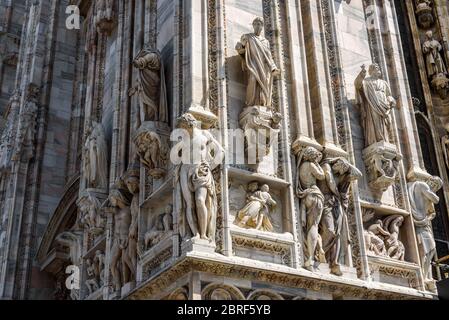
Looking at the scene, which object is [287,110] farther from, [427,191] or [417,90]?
[417,90]

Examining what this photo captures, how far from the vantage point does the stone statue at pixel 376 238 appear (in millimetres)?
15422

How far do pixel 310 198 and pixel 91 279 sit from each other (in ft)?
18.3

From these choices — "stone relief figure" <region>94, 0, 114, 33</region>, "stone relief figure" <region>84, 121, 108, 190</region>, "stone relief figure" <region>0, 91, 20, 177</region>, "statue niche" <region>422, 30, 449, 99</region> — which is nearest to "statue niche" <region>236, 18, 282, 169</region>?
"stone relief figure" <region>84, 121, 108, 190</region>

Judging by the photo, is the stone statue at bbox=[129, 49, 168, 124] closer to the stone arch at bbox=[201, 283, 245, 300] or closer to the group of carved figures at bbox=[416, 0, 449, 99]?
the stone arch at bbox=[201, 283, 245, 300]

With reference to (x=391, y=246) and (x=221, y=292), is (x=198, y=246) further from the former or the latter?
(x=391, y=246)

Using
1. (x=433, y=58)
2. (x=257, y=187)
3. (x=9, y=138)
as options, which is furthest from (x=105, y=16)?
(x=433, y=58)

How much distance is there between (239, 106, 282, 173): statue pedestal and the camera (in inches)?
565

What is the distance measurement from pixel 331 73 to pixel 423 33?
7.14 m

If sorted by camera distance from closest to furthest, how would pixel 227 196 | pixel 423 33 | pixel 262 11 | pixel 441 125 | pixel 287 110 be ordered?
pixel 227 196
pixel 287 110
pixel 262 11
pixel 441 125
pixel 423 33

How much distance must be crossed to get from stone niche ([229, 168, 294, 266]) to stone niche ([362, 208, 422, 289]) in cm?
216

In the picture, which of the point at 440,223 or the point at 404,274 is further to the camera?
the point at 440,223

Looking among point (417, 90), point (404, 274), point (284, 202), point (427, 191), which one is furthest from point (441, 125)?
point (284, 202)

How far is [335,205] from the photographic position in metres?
14.9

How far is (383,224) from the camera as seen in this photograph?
1600 cm
